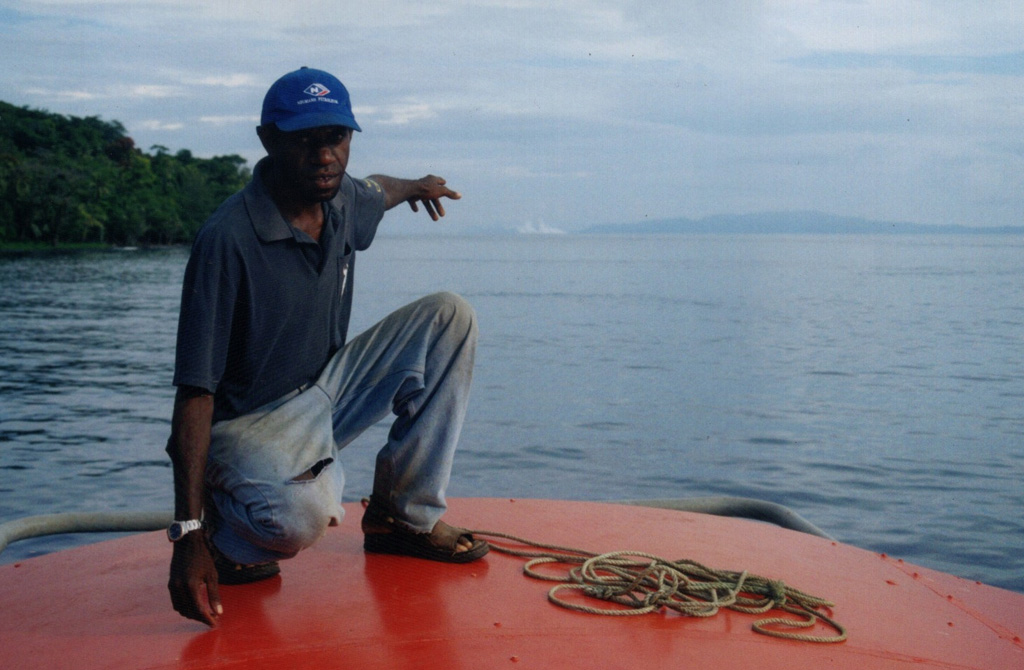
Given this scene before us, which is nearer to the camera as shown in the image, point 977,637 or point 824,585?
point 977,637

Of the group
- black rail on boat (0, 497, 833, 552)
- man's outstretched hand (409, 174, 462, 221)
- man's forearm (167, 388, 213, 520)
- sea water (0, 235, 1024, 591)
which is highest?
man's outstretched hand (409, 174, 462, 221)

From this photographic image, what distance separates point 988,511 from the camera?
9.24 metres

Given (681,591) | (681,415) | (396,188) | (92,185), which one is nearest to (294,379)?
(396,188)

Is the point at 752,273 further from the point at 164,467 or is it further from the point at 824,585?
the point at 824,585

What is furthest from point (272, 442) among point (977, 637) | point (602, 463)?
point (602, 463)

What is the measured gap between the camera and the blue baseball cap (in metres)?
3.12

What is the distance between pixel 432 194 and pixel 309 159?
920mm

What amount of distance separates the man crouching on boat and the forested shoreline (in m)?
67.0

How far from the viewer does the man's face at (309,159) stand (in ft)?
10.5

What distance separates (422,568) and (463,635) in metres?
0.62

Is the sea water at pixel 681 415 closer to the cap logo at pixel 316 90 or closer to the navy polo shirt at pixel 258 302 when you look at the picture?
the navy polo shirt at pixel 258 302

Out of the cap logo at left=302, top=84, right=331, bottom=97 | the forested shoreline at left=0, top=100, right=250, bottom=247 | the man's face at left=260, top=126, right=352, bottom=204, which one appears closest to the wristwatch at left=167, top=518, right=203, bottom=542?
the man's face at left=260, top=126, right=352, bottom=204

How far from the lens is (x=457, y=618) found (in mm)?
3016

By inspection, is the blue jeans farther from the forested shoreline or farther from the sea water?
the forested shoreline
